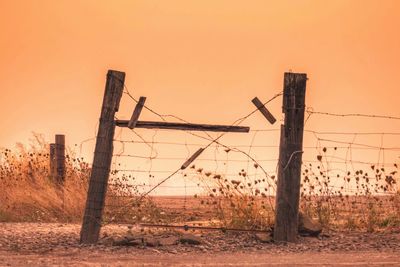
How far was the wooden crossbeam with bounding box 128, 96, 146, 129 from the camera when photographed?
12969mm

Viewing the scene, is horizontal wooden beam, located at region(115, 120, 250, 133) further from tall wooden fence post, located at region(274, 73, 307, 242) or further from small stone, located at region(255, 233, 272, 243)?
small stone, located at region(255, 233, 272, 243)

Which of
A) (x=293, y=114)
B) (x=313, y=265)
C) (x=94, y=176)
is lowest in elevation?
(x=313, y=265)

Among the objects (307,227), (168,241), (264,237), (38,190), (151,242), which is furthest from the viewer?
(38,190)

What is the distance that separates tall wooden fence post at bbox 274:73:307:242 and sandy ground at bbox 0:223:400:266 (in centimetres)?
39

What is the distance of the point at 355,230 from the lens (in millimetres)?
14633

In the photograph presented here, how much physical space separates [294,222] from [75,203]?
639 centimetres

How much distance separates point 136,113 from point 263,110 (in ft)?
7.31

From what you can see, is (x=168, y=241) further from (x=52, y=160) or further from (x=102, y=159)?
(x=52, y=160)

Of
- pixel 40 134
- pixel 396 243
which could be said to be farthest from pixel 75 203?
pixel 396 243

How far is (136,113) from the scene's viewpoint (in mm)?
13023

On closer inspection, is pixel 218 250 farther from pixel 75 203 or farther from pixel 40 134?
pixel 40 134

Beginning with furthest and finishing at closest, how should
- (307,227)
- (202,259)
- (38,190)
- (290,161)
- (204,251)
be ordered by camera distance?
(38,190)
(307,227)
(290,161)
(204,251)
(202,259)

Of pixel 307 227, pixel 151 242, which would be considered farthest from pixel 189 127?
pixel 307 227

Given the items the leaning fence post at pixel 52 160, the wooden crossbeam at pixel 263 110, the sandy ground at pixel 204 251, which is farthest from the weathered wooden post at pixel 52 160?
the wooden crossbeam at pixel 263 110
